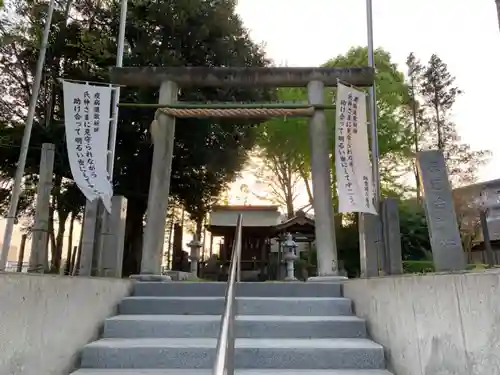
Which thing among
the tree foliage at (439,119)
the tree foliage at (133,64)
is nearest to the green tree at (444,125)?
the tree foliage at (439,119)

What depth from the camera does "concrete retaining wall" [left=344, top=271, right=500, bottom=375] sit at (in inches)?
68.9

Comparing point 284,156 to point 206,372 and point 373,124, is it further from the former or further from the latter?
point 206,372

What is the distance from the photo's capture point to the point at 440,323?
Result: 217 centimetres

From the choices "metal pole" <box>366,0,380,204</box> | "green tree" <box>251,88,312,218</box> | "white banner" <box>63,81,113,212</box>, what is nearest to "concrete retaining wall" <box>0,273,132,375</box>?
"white banner" <box>63,81,113,212</box>

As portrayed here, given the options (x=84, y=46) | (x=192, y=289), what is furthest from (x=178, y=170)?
(x=192, y=289)

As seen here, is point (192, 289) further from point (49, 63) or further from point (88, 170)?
point (49, 63)

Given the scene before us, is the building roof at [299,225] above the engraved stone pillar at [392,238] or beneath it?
above

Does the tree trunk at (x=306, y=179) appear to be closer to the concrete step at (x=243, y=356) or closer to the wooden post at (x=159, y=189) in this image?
the wooden post at (x=159, y=189)

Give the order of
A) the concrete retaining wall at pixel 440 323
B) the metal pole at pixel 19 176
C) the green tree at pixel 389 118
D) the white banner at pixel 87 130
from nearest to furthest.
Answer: the concrete retaining wall at pixel 440 323, the white banner at pixel 87 130, the metal pole at pixel 19 176, the green tree at pixel 389 118

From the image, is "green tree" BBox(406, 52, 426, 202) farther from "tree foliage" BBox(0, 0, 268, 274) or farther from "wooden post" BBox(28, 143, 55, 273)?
"wooden post" BBox(28, 143, 55, 273)

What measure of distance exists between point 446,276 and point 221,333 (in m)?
1.24

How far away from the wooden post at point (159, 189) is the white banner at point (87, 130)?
807 mm

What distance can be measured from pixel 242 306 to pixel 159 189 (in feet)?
9.29

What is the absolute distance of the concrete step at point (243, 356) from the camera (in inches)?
117
